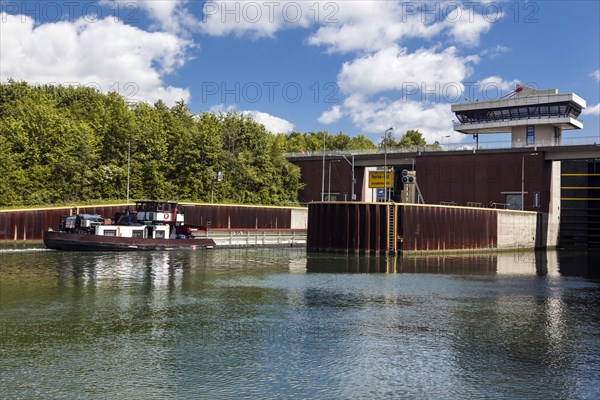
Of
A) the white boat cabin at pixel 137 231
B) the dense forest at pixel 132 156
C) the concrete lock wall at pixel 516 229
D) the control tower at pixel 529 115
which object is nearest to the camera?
the white boat cabin at pixel 137 231

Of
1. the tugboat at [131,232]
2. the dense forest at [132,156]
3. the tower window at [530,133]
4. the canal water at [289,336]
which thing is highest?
the tower window at [530,133]

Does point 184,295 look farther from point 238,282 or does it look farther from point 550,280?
point 550,280

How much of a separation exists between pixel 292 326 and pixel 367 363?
16.4ft

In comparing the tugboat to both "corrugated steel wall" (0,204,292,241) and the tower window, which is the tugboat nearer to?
"corrugated steel wall" (0,204,292,241)

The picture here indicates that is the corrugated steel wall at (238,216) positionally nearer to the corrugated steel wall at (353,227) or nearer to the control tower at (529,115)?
the corrugated steel wall at (353,227)

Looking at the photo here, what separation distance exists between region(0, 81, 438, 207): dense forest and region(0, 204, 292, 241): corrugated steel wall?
21.6 feet

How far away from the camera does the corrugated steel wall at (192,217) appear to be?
194 feet

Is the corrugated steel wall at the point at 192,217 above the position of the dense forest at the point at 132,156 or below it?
below

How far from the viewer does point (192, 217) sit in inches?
2798

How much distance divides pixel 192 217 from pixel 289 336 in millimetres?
54281

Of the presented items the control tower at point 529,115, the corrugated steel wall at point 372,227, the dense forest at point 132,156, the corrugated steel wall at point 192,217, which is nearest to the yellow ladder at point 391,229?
the corrugated steel wall at point 372,227

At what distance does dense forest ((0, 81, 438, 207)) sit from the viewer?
72.2 meters

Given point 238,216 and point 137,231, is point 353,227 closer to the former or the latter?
point 137,231

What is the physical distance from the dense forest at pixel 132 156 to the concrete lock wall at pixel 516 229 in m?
33.8
